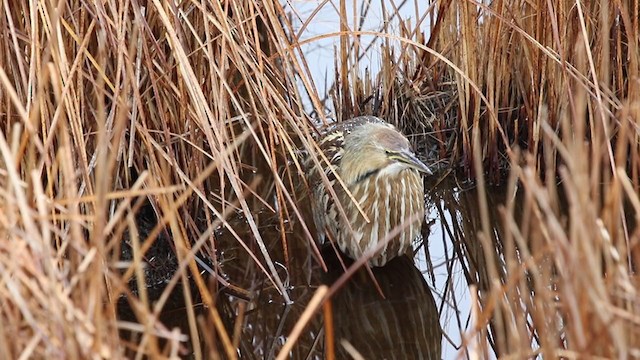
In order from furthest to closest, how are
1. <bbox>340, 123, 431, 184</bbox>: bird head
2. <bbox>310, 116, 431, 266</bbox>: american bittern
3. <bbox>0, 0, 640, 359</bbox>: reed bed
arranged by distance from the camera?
<bbox>310, 116, 431, 266</bbox>: american bittern
<bbox>340, 123, 431, 184</bbox>: bird head
<bbox>0, 0, 640, 359</bbox>: reed bed

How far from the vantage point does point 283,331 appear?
3096 millimetres

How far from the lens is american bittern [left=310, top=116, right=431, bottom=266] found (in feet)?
11.1

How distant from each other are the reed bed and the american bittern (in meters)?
0.12

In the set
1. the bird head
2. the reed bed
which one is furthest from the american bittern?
the reed bed

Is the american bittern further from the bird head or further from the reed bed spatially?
the reed bed

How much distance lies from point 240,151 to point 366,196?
0.75 metres

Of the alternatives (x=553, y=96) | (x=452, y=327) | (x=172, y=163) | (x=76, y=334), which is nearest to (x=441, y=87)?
(x=553, y=96)

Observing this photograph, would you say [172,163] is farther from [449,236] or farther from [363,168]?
[449,236]

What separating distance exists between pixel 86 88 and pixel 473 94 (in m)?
1.32

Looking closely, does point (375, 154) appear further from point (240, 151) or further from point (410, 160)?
point (240, 151)

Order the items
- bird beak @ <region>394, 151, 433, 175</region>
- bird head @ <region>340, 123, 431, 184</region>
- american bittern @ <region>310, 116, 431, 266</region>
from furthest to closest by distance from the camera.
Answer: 1. american bittern @ <region>310, 116, 431, 266</region>
2. bird head @ <region>340, 123, 431, 184</region>
3. bird beak @ <region>394, 151, 433, 175</region>

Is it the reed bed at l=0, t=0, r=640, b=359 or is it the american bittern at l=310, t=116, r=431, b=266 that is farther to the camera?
the american bittern at l=310, t=116, r=431, b=266

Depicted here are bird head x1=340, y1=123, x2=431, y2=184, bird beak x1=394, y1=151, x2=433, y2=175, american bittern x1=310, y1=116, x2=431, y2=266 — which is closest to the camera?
bird beak x1=394, y1=151, x2=433, y2=175

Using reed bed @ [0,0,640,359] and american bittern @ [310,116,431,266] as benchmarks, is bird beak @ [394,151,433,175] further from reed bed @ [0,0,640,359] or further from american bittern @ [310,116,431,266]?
reed bed @ [0,0,640,359]
